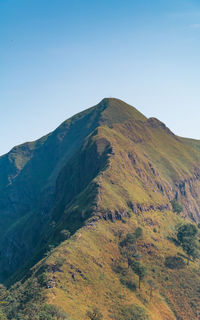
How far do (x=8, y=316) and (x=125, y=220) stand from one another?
73.9 metres

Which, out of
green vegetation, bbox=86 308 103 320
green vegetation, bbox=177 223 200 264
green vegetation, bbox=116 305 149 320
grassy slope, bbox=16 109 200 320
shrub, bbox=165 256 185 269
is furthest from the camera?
green vegetation, bbox=177 223 200 264

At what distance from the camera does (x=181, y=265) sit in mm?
129750

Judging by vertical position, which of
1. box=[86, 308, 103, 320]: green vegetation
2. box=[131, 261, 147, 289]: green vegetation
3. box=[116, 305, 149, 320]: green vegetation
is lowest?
box=[116, 305, 149, 320]: green vegetation

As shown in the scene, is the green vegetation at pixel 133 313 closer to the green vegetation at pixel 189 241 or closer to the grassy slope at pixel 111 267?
the grassy slope at pixel 111 267

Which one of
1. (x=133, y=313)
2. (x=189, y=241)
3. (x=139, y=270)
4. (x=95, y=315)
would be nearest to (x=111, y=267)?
(x=139, y=270)

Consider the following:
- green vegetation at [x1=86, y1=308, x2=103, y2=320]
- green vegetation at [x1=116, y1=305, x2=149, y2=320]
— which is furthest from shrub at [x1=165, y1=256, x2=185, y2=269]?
green vegetation at [x1=86, y1=308, x2=103, y2=320]

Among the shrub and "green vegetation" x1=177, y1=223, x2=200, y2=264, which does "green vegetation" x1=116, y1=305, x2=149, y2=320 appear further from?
"green vegetation" x1=177, y1=223, x2=200, y2=264

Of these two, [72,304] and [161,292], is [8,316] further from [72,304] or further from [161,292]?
[161,292]

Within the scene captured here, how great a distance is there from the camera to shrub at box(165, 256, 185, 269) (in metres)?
127

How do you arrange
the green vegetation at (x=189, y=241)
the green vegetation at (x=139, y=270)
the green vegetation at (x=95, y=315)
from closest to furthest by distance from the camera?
the green vegetation at (x=95, y=315), the green vegetation at (x=139, y=270), the green vegetation at (x=189, y=241)

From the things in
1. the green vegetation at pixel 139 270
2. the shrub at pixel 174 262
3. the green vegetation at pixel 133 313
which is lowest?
the shrub at pixel 174 262

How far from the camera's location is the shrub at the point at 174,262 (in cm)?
12746

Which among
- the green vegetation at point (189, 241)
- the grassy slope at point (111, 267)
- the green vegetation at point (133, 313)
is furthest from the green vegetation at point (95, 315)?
the green vegetation at point (189, 241)

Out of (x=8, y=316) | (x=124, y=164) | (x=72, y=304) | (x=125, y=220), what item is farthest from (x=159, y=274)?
(x=124, y=164)
